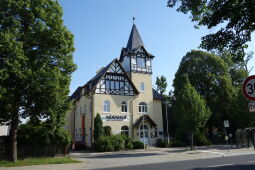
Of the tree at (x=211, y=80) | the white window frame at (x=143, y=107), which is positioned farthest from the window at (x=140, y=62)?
the tree at (x=211, y=80)

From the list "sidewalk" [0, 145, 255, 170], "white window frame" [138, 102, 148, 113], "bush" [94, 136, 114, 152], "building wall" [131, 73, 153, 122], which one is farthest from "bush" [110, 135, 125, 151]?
"white window frame" [138, 102, 148, 113]

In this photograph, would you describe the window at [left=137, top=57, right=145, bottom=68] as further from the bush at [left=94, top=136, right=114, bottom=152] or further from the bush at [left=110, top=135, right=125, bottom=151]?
the bush at [left=94, top=136, right=114, bottom=152]

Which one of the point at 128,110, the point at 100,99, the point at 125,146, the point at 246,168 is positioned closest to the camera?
the point at 246,168

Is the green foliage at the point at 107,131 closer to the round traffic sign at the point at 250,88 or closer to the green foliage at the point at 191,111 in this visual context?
the green foliage at the point at 191,111

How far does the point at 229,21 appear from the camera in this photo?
804 centimetres

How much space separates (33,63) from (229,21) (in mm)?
13177

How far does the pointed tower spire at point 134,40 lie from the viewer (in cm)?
3672

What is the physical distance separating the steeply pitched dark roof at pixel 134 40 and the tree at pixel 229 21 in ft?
91.1

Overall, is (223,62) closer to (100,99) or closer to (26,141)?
(100,99)

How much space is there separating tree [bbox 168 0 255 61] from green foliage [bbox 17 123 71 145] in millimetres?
15278

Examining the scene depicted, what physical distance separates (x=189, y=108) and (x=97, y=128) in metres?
11.2

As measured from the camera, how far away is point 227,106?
34.6 meters

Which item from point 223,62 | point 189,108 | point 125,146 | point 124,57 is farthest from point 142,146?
point 223,62

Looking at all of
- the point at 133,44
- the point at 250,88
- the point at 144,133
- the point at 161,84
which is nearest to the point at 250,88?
the point at 250,88
